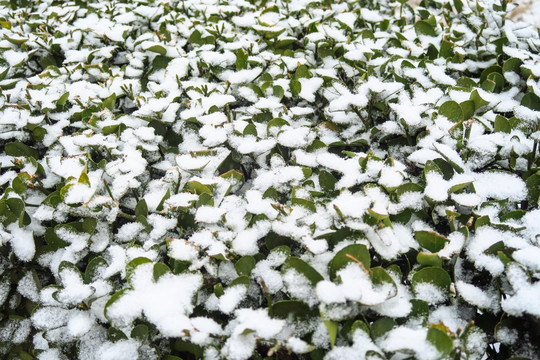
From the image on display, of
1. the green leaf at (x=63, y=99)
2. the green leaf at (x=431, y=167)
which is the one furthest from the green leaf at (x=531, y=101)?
the green leaf at (x=63, y=99)

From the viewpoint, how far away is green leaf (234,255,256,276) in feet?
3.75

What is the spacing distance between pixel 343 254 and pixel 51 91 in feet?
5.12

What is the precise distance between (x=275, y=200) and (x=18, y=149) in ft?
3.78

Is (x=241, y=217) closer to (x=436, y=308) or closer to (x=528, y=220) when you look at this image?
(x=436, y=308)

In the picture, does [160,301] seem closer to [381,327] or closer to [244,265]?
[244,265]

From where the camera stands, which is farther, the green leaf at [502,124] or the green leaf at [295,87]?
the green leaf at [295,87]

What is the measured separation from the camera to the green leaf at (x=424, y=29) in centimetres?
213

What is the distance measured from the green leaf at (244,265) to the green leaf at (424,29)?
1.67 metres

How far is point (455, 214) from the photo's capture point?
3.77 ft

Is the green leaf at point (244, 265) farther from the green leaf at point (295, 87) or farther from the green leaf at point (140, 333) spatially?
the green leaf at point (295, 87)

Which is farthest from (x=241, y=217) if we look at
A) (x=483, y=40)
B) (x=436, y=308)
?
(x=483, y=40)

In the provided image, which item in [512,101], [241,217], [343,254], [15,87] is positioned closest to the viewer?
[343,254]

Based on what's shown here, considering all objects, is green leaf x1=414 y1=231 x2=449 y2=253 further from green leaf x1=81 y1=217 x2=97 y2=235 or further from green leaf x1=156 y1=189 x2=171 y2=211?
green leaf x1=81 y1=217 x2=97 y2=235

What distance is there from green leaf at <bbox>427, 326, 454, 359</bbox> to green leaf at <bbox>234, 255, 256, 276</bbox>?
0.50 m
